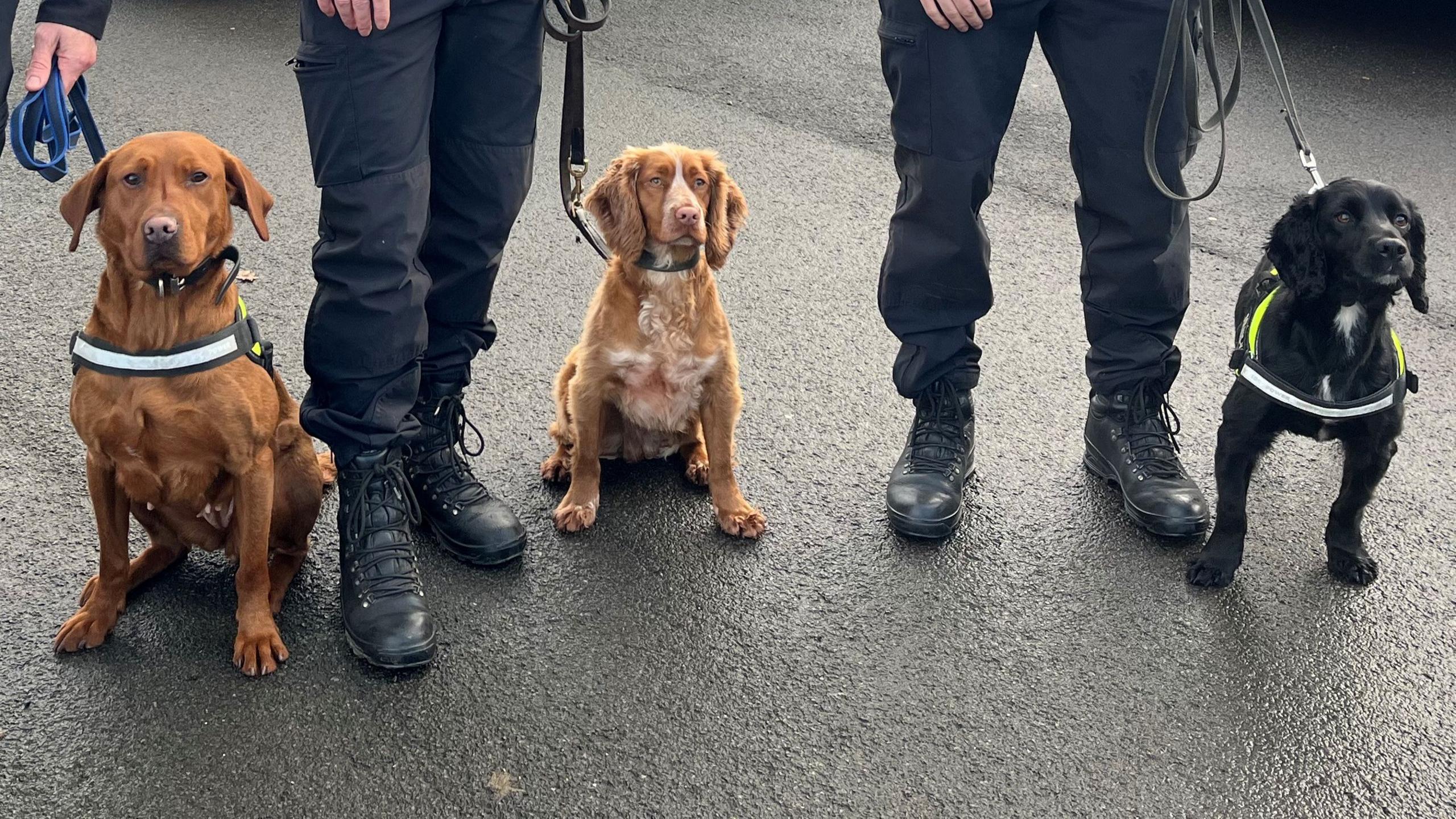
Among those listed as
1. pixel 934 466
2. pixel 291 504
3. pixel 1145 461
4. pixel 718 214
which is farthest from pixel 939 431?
pixel 291 504

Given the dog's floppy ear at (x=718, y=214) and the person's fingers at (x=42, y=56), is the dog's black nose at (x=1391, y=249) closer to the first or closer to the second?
the dog's floppy ear at (x=718, y=214)

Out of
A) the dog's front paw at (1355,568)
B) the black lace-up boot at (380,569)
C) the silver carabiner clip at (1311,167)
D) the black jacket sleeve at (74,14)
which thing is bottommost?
the black lace-up boot at (380,569)

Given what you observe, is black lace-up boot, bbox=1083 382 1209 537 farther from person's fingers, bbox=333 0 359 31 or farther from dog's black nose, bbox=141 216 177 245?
dog's black nose, bbox=141 216 177 245

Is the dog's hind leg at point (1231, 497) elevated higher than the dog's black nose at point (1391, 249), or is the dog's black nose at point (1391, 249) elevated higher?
the dog's black nose at point (1391, 249)

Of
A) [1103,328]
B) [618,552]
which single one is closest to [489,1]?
[618,552]

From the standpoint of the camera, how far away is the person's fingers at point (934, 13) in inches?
117

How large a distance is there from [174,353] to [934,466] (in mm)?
1931

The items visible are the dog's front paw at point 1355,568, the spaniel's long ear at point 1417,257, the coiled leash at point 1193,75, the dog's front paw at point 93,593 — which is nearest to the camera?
the dog's front paw at point 93,593

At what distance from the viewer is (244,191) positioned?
2.72 metres

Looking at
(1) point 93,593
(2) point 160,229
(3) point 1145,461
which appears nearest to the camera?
(2) point 160,229

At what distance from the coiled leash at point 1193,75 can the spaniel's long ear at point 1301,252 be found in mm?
65

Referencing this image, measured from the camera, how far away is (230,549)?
9.62 ft

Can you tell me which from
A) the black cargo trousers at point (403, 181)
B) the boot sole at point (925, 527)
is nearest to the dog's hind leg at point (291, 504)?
the black cargo trousers at point (403, 181)

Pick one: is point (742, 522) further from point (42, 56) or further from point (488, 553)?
point (42, 56)
